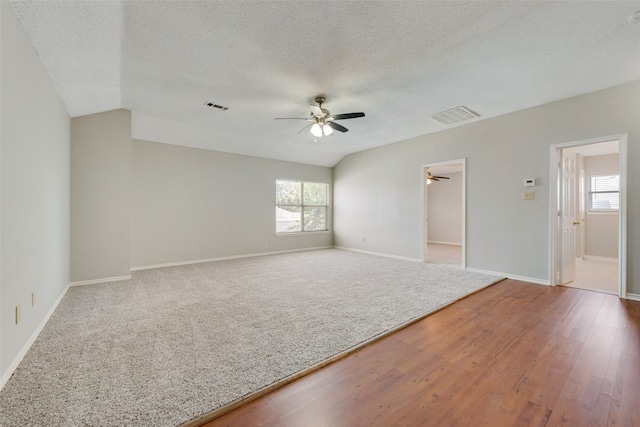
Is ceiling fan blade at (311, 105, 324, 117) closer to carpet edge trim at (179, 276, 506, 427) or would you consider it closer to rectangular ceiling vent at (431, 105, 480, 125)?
rectangular ceiling vent at (431, 105, 480, 125)

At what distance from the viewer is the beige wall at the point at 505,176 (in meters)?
3.54

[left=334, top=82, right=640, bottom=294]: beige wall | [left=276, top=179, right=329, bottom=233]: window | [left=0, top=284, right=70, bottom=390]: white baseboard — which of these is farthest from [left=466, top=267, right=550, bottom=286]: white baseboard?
[left=0, top=284, right=70, bottom=390]: white baseboard

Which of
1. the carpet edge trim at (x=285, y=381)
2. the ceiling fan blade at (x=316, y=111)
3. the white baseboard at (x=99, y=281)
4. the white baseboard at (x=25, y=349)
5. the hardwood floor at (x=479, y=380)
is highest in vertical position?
the ceiling fan blade at (x=316, y=111)

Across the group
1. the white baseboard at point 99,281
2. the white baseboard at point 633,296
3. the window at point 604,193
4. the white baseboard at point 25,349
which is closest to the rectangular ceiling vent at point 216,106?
the white baseboard at point 99,281

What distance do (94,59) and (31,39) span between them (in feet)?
1.58

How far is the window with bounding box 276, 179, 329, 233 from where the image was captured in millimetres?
7223

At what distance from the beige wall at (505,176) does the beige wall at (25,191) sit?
5860mm

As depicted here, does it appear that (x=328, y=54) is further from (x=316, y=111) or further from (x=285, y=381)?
(x=285, y=381)

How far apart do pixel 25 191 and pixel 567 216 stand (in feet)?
22.3

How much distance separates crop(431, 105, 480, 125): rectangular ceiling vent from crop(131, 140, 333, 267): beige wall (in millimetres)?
3900

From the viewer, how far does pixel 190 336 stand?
2.42 m

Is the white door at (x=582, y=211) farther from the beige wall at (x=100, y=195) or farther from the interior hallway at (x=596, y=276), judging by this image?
the beige wall at (x=100, y=195)

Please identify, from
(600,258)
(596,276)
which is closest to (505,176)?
(596,276)

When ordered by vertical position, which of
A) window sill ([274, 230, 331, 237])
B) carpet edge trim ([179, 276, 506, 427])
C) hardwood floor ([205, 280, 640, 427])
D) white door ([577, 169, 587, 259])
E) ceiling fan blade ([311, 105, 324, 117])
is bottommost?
hardwood floor ([205, 280, 640, 427])
